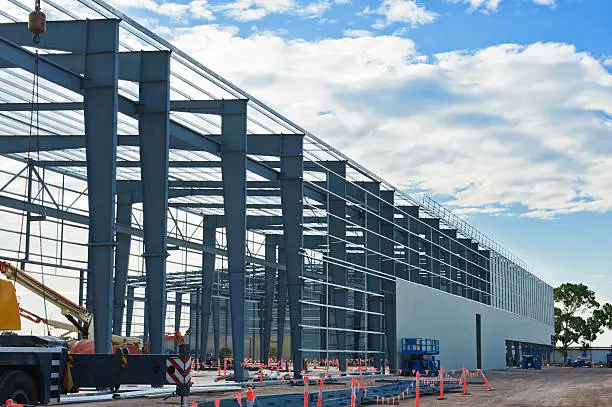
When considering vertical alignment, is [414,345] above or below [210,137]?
below

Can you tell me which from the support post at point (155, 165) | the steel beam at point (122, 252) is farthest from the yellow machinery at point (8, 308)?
the steel beam at point (122, 252)

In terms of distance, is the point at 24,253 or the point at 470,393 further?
the point at 24,253

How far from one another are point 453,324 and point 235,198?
34889mm

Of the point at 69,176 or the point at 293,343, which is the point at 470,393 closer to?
the point at 293,343

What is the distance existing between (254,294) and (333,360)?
12.4 meters

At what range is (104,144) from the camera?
27.4 meters

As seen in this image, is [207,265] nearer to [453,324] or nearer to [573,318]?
[453,324]

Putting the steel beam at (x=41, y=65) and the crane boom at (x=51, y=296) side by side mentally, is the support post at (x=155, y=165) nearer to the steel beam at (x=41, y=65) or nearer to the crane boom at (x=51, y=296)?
the crane boom at (x=51, y=296)

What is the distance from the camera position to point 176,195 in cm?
5056

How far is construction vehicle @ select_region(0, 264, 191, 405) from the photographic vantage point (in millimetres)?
17844

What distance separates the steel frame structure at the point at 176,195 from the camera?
90.5ft

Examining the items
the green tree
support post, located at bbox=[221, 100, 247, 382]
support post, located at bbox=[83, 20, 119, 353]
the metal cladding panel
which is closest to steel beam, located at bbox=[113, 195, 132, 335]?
support post, located at bbox=[221, 100, 247, 382]

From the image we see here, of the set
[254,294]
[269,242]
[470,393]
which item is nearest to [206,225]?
[269,242]

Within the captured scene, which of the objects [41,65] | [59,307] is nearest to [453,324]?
[59,307]
